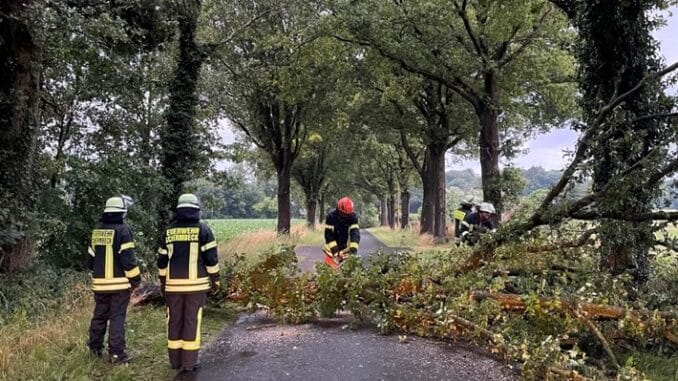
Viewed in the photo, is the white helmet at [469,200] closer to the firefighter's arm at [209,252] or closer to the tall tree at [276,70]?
the tall tree at [276,70]

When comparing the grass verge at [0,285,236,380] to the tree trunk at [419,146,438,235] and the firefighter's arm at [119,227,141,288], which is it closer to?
the firefighter's arm at [119,227,141,288]

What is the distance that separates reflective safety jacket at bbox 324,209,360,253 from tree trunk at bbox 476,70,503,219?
6.50 m

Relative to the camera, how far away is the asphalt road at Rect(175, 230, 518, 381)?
4.82 metres

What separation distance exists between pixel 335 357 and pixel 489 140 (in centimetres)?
1053

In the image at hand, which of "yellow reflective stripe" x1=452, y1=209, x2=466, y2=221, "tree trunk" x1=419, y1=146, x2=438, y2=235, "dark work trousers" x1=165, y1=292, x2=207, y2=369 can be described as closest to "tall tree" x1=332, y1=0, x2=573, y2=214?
"yellow reflective stripe" x1=452, y1=209, x2=466, y2=221

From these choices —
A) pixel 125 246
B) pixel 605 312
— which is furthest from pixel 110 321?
pixel 605 312

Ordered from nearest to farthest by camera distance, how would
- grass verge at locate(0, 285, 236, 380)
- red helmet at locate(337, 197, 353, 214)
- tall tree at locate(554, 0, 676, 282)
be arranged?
grass verge at locate(0, 285, 236, 380)
tall tree at locate(554, 0, 676, 282)
red helmet at locate(337, 197, 353, 214)

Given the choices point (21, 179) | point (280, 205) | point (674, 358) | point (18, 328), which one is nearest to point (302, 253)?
point (280, 205)

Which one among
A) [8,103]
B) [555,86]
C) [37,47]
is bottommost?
[8,103]

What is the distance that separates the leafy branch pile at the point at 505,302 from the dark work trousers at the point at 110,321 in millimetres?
2270

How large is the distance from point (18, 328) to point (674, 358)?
7.09m

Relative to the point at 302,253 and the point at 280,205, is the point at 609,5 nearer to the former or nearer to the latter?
the point at 302,253

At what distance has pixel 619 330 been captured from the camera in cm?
514

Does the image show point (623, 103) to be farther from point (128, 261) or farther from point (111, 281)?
point (111, 281)
